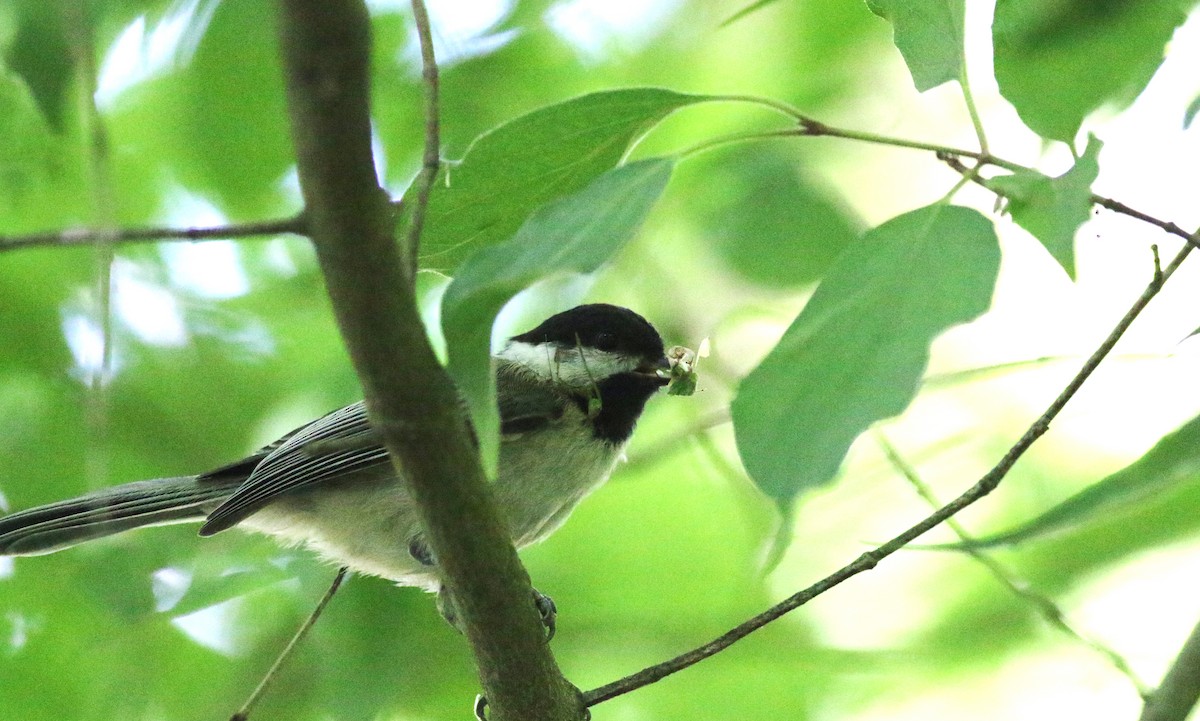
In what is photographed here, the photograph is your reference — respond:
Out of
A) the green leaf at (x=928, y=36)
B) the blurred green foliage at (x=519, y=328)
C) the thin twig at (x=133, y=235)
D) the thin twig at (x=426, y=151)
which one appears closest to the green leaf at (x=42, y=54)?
the blurred green foliage at (x=519, y=328)

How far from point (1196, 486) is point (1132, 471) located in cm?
75

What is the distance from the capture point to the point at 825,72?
7.74 feet

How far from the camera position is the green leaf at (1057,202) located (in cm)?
70

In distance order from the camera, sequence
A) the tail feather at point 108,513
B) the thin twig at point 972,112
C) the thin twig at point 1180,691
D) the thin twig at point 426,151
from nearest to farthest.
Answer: the thin twig at point 426,151 < the thin twig at point 972,112 < the thin twig at point 1180,691 < the tail feather at point 108,513

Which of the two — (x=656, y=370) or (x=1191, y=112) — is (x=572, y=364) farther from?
(x=1191, y=112)

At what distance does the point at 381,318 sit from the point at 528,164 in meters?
0.28

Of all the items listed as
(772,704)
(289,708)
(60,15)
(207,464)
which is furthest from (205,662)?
(60,15)

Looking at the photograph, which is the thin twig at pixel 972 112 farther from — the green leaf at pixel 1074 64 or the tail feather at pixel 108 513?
the tail feather at pixel 108 513

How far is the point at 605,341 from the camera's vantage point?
2199 mm

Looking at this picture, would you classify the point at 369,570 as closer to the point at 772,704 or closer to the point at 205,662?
the point at 205,662

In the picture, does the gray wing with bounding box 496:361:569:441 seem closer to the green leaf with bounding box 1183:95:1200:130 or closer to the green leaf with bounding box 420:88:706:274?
the green leaf with bounding box 420:88:706:274

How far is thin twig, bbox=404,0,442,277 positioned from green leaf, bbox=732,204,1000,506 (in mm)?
284

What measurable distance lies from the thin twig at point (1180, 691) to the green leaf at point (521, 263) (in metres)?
0.76

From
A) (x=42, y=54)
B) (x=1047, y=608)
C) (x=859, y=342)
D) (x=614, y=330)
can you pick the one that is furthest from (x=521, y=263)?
(x=614, y=330)
